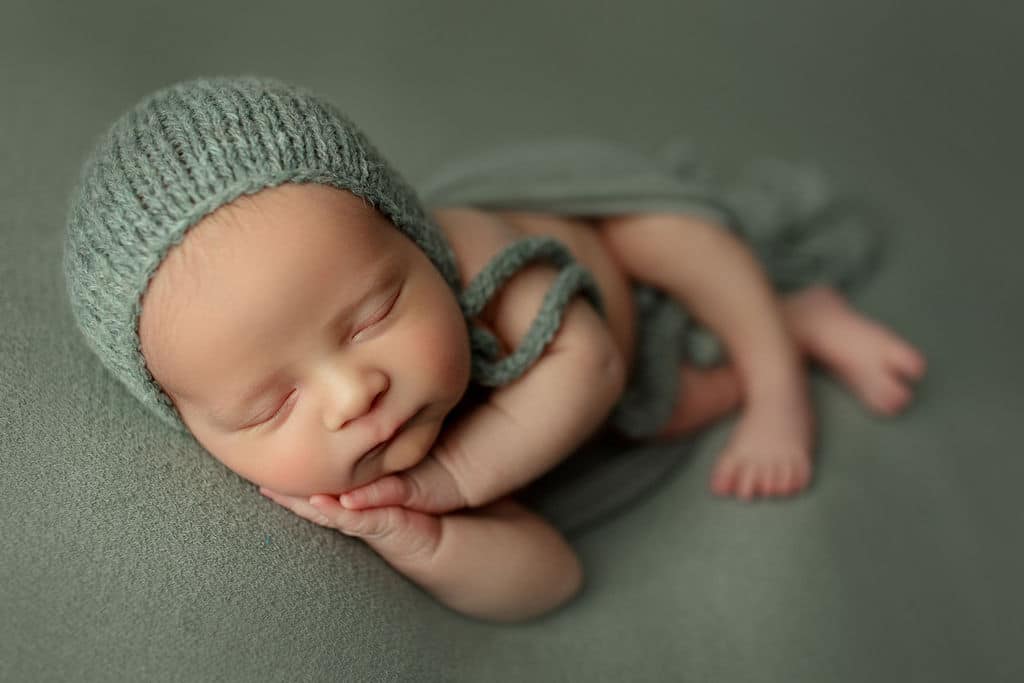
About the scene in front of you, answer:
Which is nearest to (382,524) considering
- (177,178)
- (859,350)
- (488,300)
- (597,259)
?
(488,300)

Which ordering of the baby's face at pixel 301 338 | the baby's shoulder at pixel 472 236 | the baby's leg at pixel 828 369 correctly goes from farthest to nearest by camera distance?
the baby's leg at pixel 828 369, the baby's shoulder at pixel 472 236, the baby's face at pixel 301 338

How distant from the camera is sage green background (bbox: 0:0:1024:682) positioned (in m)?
0.80

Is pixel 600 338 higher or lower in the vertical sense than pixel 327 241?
lower

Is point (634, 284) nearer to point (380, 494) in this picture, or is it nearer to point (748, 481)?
point (748, 481)

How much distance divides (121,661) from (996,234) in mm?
1392

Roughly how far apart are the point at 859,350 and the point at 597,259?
0.42 metres

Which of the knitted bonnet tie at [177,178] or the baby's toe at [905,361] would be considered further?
the baby's toe at [905,361]

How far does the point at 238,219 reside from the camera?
76 centimetres

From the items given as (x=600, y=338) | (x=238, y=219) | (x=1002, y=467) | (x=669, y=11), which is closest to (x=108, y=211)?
(x=238, y=219)

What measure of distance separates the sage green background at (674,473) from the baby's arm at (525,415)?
0.11 metres

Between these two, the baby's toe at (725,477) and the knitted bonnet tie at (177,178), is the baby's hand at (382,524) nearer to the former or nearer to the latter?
the knitted bonnet tie at (177,178)

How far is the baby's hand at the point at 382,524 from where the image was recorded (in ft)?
2.85

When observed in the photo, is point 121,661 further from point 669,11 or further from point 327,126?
point 669,11

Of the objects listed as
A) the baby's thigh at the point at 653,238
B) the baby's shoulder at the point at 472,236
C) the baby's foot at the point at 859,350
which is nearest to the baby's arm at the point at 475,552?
the baby's shoulder at the point at 472,236
